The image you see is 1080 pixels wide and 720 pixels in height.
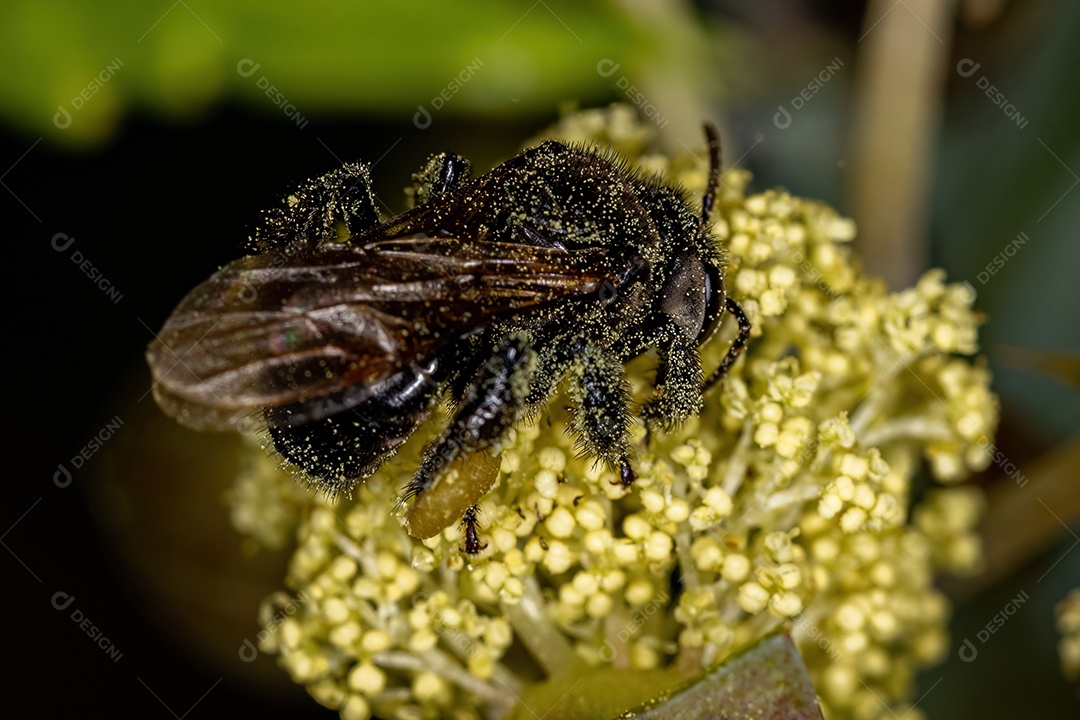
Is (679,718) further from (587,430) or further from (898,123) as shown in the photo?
(898,123)

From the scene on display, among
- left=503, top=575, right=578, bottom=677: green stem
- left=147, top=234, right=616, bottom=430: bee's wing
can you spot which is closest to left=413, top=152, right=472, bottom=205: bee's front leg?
left=147, top=234, right=616, bottom=430: bee's wing

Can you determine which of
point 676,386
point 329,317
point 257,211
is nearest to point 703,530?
point 676,386

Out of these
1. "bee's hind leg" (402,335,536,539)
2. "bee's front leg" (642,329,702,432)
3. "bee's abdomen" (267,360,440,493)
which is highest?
"bee's abdomen" (267,360,440,493)

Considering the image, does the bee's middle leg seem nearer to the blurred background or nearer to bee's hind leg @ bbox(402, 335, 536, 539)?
bee's hind leg @ bbox(402, 335, 536, 539)

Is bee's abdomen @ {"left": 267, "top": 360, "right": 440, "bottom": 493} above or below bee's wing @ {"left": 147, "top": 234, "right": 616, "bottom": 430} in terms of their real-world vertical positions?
below

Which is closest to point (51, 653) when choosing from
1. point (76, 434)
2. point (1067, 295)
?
point (76, 434)

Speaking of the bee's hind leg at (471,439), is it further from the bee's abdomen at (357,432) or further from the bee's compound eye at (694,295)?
the bee's compound eye at (694,295)

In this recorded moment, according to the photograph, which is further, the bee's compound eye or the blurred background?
the blurred background
